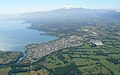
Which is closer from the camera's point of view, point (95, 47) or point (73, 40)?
point (95, 47)

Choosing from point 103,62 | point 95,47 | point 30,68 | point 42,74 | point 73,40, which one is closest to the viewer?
point 42,74

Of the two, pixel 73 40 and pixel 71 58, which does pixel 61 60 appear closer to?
pixel 71 58

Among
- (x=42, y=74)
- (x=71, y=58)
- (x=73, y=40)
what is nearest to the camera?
(x=42, y=74)

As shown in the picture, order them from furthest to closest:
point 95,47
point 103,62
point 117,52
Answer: point 95,47 → point 117,52 → point 103,62

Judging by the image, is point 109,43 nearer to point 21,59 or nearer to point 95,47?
point 95,47

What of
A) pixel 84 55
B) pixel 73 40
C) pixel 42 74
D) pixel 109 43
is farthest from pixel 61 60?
pixel 73 40

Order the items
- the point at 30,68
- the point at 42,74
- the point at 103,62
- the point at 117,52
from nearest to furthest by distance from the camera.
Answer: the point at 42,74
the point at 30,68
the point at 103,62
the point at 117,52

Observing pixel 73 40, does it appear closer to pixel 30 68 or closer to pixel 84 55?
pixel 84 55

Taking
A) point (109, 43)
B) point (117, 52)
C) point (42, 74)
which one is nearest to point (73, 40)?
point (109, 43)

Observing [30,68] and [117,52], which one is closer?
[30,68]
